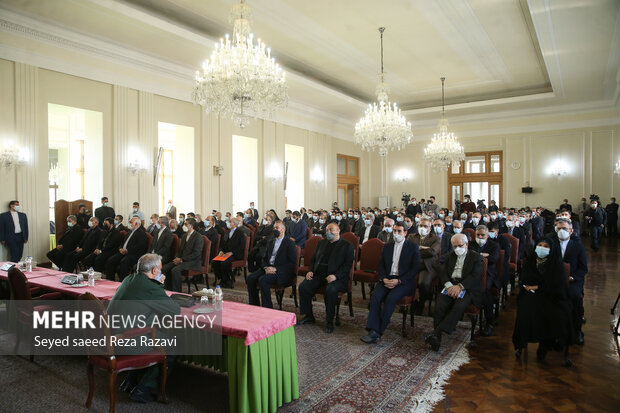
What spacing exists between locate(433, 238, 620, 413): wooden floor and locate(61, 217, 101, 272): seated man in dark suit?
6959 millimetres

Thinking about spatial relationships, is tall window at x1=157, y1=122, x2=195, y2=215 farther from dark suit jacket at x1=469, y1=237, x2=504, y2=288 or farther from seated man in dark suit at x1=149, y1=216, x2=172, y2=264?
dark suit jacket at x1=469, y1=237, x2=504, y2=288

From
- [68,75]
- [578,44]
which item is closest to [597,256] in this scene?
[578,44]

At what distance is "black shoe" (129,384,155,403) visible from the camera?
3.16 m

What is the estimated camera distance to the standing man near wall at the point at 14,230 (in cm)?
753

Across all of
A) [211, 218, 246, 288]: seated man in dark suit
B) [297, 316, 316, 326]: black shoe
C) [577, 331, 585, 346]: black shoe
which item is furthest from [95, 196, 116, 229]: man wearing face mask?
[577, 331, 585, 346]: black shoe

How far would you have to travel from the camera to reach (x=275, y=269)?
5590mm

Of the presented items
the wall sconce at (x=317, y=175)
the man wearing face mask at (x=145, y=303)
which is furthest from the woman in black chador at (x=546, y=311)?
the wall sconce at (x=317, y=175)

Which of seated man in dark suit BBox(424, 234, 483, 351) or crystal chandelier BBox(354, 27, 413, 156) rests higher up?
crystal chandelier BBox(354, 27, 413, 156)

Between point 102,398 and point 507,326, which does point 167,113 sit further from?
point 507,326

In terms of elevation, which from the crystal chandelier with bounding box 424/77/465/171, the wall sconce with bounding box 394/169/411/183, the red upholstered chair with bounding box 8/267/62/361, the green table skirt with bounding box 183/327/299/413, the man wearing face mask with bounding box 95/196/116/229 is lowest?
the green table skirt with bounding box 183/327/299/413

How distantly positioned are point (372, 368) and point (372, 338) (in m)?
0.67

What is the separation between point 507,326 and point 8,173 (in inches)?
363

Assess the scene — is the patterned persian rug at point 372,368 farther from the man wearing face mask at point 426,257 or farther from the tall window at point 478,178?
the tall window at point 478,178

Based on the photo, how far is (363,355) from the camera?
13.6 feet
